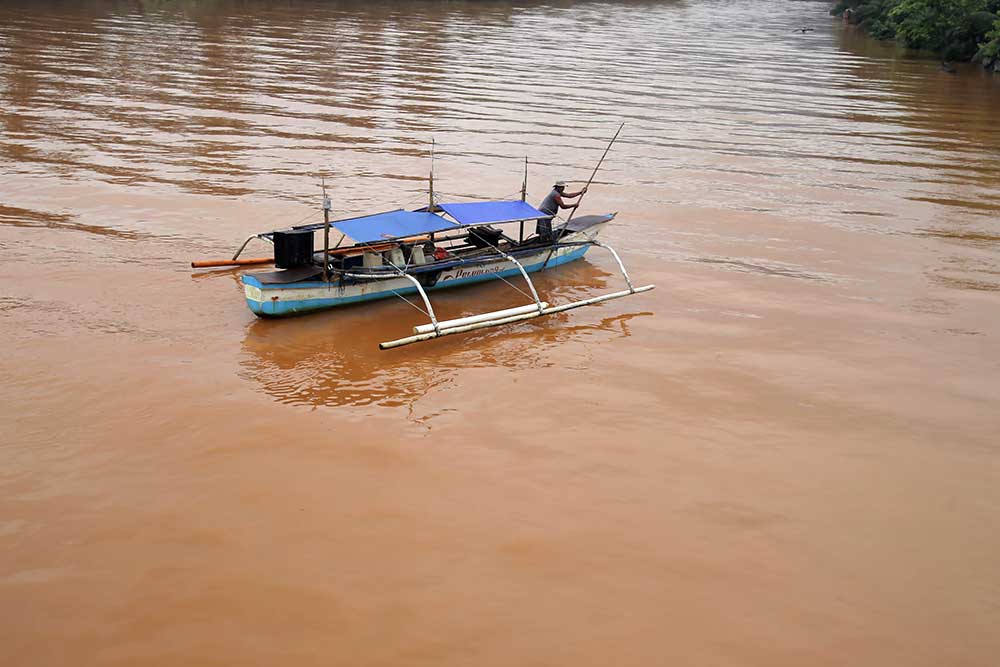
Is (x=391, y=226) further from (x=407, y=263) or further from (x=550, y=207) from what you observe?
(x=550, y=207)

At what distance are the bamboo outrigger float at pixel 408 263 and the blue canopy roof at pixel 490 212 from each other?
0.01 meters

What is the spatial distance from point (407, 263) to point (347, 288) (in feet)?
2.96

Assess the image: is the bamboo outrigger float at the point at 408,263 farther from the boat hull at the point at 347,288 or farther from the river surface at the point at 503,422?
the river surface at the point at 503,422

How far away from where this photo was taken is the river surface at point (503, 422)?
694 centimetres

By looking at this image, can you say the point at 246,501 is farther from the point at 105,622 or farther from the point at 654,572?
the point at 654,572

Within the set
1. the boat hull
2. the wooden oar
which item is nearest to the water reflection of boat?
the boat hull

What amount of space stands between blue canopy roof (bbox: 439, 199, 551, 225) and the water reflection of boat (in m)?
1.19

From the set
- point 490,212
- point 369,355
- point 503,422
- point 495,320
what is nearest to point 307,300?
point 369,355

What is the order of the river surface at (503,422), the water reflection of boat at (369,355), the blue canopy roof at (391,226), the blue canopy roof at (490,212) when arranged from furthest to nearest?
the blue canopy roof at (490,212), the blue canopy roof at (391,226), the water reflection of boat at (369,355), the river surface at (503,422)

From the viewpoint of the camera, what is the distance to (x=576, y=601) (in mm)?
7105

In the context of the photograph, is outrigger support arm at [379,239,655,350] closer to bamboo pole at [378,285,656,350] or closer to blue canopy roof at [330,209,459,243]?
bamboo pole at [378,285,656,350]

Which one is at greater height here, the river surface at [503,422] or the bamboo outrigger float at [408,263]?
the bamboo outrigger float at [408,263]

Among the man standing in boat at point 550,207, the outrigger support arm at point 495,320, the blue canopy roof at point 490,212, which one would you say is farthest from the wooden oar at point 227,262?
the man standing in boat at point 550,207

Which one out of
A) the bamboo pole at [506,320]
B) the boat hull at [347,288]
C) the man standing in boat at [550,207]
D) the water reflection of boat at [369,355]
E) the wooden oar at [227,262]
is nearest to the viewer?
the water reflection of boat at [369,355]
